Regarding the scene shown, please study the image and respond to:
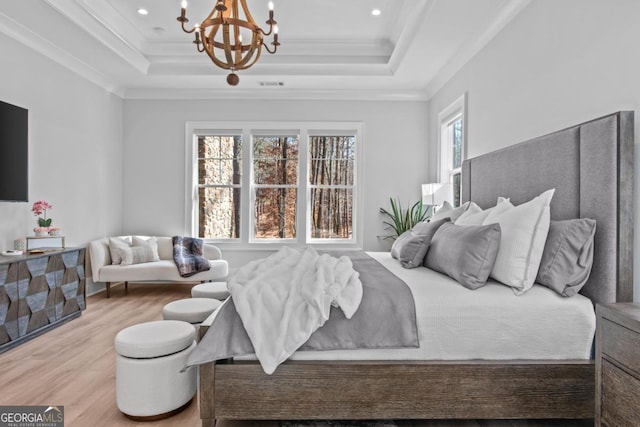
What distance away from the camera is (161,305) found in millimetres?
4180

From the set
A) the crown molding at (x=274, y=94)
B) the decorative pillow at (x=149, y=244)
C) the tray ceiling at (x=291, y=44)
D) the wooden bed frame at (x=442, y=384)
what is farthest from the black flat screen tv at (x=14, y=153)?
the wooden bed frame at (x=442, y=384)

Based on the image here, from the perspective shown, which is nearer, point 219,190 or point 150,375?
point 150,375

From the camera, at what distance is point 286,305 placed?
1.77m

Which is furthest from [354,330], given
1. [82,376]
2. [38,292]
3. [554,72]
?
[38,292]

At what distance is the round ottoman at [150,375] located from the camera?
188 centimetres

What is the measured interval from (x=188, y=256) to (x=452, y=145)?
11.6 ft

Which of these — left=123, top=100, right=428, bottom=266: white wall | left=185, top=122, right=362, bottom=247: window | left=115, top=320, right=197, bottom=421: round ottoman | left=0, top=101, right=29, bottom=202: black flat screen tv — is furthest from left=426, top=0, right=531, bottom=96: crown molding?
left=0, top=101, right=29, bottom=202: black flat screen tv

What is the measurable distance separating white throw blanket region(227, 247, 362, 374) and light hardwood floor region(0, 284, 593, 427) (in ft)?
1.77

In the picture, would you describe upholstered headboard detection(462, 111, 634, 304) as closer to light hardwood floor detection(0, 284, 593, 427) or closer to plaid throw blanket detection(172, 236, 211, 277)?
light hardwood floor detection(0, 284, 593, 427)

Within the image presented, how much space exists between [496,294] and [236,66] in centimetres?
223

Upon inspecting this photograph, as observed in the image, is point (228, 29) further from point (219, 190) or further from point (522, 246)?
point (219, 190)

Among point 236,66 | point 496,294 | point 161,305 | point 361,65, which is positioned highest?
point 361,65

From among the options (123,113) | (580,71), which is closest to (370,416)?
(580,71)

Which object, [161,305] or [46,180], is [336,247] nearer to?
[161,305]
